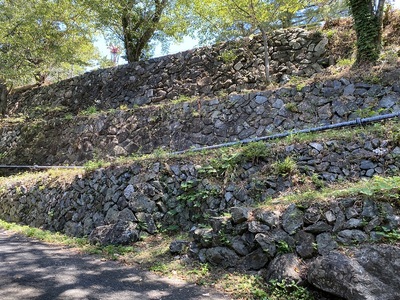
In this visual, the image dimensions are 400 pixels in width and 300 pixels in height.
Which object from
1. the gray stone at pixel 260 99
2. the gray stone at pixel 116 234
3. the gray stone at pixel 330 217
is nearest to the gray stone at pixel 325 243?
the gray stone at pixel 330 217

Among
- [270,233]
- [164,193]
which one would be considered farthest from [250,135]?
[270,233]

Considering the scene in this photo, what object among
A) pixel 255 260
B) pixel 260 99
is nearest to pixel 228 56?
pixel 260 99

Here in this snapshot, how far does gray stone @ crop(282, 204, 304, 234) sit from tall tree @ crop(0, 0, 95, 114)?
11412mm

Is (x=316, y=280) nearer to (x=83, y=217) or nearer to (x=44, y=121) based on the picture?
(x=83, y=217)

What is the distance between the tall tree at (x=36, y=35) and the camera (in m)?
11.3

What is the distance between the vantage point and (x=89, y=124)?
10.5m

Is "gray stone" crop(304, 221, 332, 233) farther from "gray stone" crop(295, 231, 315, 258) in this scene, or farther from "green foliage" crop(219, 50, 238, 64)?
"green foliage" crop(219, 50, 238, 64)

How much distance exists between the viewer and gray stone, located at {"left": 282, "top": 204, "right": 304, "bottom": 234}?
3830mm

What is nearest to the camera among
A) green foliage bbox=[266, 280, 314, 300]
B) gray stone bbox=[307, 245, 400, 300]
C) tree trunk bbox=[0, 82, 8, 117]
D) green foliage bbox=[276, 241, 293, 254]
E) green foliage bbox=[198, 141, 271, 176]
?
gray stone bbox=[307, 245, 400, 300]

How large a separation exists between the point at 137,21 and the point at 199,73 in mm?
4457

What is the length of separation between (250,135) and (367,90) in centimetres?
290

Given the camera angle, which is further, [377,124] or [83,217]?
[83,217]

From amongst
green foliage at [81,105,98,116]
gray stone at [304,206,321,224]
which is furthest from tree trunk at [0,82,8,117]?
gray stone at [304,206,321,224]

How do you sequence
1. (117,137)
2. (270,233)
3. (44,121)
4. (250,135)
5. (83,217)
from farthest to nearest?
(44,121) → (117,137) → (250,135) → (83,217) → (270,233)
